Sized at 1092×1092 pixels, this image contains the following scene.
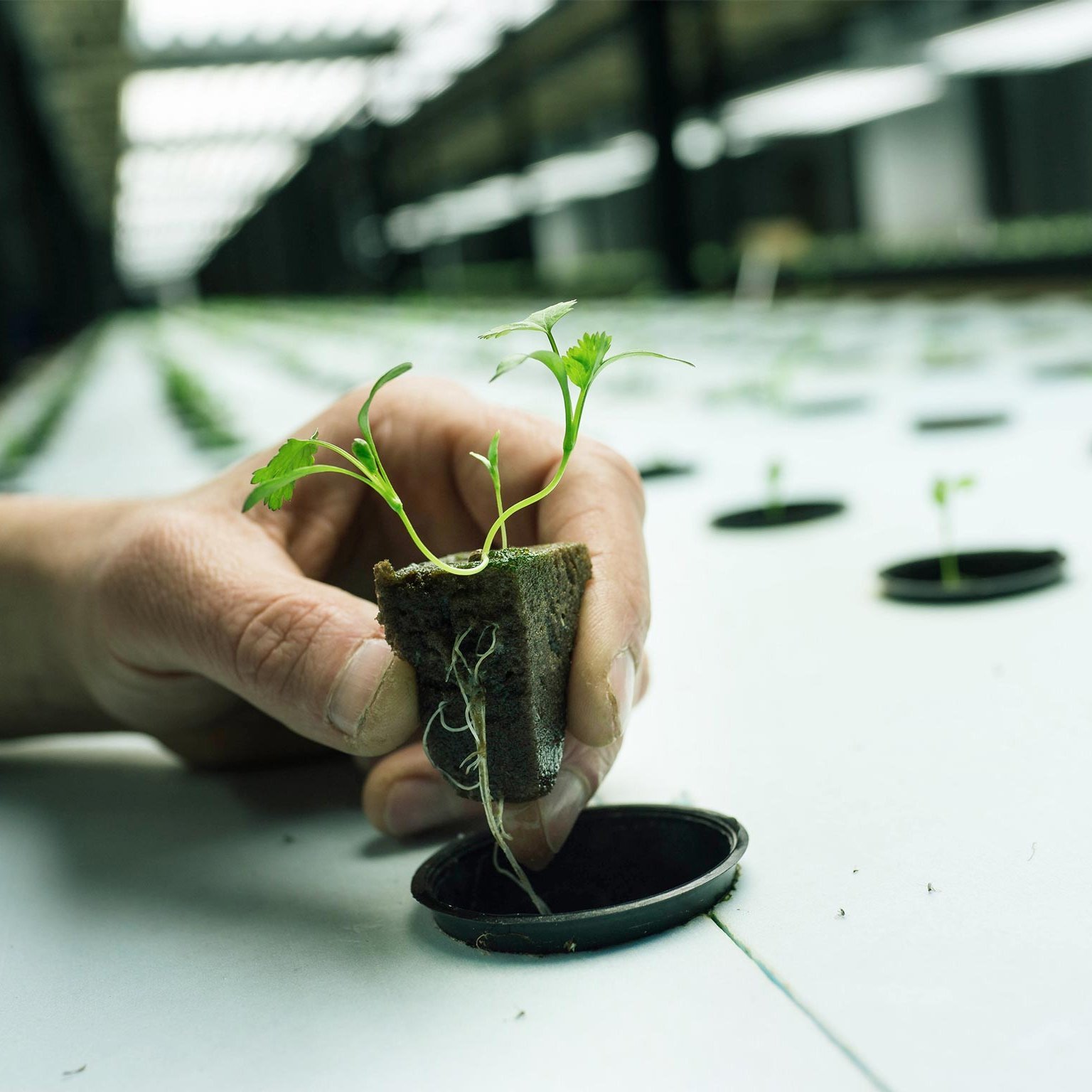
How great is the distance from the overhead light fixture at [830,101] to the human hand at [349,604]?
10.9m

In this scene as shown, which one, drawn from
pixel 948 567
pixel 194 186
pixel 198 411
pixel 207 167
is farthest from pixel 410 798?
pixel 194 186

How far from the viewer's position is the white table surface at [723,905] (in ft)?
2.19

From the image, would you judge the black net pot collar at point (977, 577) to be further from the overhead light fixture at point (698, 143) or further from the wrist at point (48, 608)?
the overhead light fixture at point (698, 143)

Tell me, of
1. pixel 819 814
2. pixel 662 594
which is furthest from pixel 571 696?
pixel 662 594

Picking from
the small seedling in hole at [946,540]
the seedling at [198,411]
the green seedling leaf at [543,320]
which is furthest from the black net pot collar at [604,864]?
the seedling at [198,411]

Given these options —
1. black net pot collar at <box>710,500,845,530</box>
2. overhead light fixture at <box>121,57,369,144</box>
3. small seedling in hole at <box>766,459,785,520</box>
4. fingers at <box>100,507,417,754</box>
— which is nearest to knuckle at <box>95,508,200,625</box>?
fingers at <box>100,507,417,754</box>

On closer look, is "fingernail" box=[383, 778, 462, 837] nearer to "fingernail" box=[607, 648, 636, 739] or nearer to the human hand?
the human hand

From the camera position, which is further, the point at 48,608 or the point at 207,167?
the point at 207,167

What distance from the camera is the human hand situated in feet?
2.74

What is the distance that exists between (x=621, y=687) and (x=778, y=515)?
1415 mm

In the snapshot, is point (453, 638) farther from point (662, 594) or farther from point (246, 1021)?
point (662, 594)

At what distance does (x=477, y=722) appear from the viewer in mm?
771

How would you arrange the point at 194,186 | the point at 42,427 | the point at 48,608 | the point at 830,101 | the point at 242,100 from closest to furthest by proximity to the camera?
the point at 48,608 < the point at 42,427 < the point at 830,101 < the point at 242,100 < the point at 194,186

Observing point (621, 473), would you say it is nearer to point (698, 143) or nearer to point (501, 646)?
point (501, 646)
